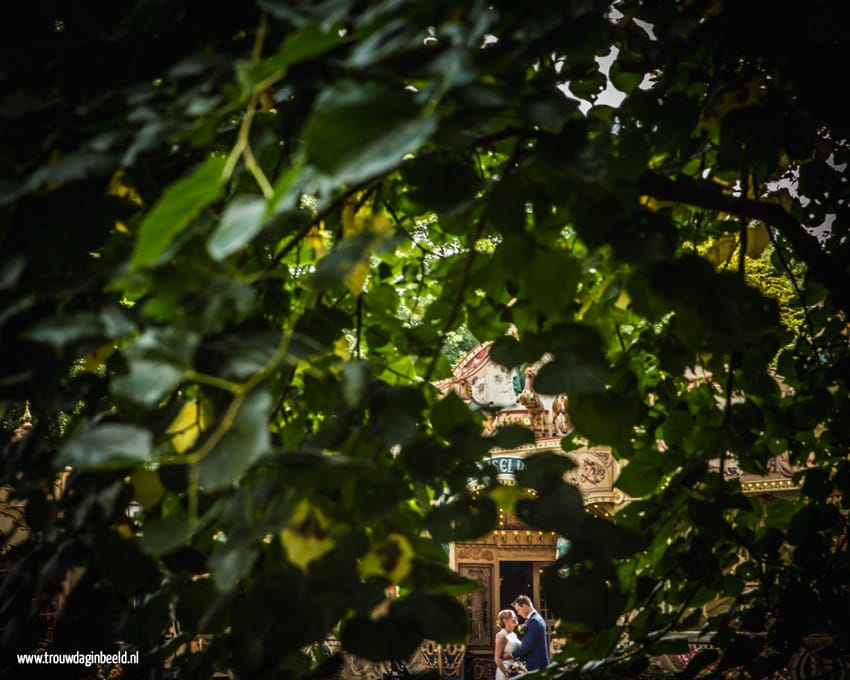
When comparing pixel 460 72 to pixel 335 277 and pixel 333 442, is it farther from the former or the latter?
pixel 333 442

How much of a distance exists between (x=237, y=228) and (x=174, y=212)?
4cm

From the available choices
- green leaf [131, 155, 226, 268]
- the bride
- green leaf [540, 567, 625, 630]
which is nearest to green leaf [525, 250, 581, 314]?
green leaf [540, 567, 625, 630]

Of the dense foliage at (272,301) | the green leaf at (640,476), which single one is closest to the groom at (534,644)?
the green leaf at (640,476)

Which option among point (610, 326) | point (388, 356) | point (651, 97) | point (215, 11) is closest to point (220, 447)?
point (215, 11)

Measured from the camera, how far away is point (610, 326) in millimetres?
1336

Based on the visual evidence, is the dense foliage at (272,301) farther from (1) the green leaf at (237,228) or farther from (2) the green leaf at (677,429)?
(2) the green leaf at (677,429)

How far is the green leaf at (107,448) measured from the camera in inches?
17.4

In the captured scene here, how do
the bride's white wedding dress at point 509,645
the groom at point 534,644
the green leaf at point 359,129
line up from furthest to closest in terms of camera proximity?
1. the bride's white wedding dress at point 509,645
2. the groom at point 534,644
3. the green leaf at point 359,129

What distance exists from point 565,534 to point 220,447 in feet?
0.83

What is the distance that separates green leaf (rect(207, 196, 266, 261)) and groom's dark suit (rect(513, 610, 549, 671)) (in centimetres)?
679

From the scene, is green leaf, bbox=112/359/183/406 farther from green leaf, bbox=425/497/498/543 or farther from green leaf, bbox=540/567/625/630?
green leaf, bbox=540/567/625/630

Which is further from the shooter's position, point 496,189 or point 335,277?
point 496,189

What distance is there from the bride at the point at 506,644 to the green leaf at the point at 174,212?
21.9 feet

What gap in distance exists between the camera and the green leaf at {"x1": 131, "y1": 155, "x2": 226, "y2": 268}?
0.43 metres
